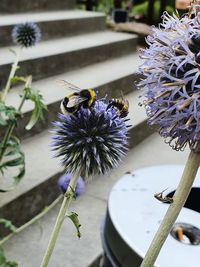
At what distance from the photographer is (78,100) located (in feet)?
3.70

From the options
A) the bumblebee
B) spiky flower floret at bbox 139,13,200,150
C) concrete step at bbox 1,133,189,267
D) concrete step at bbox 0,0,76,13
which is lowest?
concrete step at bbox 1,133,189,267

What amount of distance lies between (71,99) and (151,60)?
0.34 meters

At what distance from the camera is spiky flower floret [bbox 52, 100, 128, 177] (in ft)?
3.86

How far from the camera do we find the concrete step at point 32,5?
4771mm

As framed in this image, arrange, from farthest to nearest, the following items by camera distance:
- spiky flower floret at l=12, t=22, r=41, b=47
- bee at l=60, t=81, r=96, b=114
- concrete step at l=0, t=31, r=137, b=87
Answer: concrete step at l=0, t=31, r=137, b=87
spiky flower floret at l=12, t=22, r=41, b=47
bee at l=60, t=81, r=96, b=114

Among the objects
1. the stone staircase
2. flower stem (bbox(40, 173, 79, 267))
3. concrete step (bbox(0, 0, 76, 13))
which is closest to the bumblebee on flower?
flower stem (bbox(40, 173, 79, 267))

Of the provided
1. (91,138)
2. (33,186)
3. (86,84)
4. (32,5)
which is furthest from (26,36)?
(32,5)

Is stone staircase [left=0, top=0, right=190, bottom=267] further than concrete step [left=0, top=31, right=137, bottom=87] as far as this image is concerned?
No

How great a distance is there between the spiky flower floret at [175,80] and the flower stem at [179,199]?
27 millimetres

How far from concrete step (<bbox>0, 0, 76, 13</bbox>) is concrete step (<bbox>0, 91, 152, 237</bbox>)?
197 centimetres

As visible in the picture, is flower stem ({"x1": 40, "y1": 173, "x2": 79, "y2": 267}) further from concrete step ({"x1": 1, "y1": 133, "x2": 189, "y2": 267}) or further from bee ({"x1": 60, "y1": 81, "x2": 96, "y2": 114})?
concrete step ({"x1": 1, "y1": 133, "x2": 189, "y2": 267})

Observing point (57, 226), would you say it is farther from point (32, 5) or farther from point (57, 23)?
point (32, 5)

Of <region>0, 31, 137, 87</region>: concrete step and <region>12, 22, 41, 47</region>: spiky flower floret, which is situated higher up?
<region>12, 22, 41, 47</region>: spiky flower floret

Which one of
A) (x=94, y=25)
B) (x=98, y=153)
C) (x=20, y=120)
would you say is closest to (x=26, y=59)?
(x=20, y=120)
